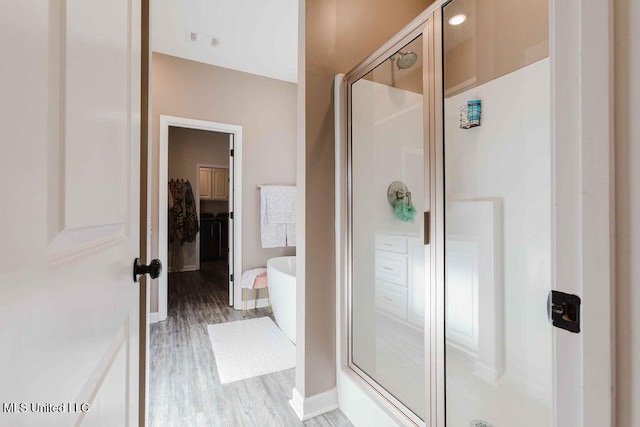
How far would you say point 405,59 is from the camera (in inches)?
63.6

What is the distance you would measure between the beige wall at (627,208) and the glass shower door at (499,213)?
1068 mm

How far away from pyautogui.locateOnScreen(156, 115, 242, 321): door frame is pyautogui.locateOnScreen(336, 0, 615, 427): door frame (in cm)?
323

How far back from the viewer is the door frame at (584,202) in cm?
43

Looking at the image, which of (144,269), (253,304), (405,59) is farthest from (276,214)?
(144,269)

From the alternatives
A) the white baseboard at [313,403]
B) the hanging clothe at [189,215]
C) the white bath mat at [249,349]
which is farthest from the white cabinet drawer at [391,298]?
the hanging clothe at [189,215]

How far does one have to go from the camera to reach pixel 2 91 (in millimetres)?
270

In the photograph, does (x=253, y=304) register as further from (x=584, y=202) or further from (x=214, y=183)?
(x=584, y=202)

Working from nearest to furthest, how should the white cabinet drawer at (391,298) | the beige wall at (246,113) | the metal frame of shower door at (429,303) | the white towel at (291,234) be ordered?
the metal frame of shower door at (429,303), the white cabinet drawer at (391,298), the beige wall at (246,113), the white towel at (291,234)

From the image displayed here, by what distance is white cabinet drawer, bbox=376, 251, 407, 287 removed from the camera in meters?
2.00

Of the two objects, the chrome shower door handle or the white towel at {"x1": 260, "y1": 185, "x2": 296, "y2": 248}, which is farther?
the white towel at {"x1": 260, "y1": 185, "x2": 296, "y2": 248}

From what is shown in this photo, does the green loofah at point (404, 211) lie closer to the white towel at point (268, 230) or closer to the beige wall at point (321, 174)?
the beige wall at point (321, 174)

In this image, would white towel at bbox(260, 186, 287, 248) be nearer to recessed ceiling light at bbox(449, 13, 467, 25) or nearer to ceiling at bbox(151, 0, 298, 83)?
ceiling at bbox(151, 0, 298, 83)

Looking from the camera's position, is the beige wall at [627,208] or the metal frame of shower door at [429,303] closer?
the beige wall at [627,208]

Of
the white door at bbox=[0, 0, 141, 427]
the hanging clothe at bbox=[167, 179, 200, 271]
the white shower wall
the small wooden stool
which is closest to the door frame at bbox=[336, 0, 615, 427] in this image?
the white door at bbox=[0, 0, 141, 427]
